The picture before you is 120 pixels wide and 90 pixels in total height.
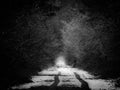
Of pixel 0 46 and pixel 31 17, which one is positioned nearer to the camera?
pixel 0 46

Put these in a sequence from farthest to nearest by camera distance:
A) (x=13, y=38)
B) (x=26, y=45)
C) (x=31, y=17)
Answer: (x=31, y=17)
(x=26, y=45)
(x=13, y=38)

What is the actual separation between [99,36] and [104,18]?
2.11m

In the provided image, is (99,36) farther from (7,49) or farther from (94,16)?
(7,49)

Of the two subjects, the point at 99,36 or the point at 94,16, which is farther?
the point at 94,16

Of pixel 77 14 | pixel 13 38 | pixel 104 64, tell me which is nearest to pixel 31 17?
pixel 13 38

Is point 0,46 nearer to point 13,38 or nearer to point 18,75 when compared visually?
point 13,38

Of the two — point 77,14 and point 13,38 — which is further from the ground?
point 77,14

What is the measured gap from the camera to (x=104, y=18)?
17.3 metres

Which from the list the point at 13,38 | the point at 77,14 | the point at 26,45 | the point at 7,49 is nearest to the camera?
the point at 7,49

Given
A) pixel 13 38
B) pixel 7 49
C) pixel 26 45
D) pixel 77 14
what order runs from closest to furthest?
1. pixel 7 49
2. pixel 13 38
3. pixel 26 45
4. pixel 77 14

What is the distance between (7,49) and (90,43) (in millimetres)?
12848

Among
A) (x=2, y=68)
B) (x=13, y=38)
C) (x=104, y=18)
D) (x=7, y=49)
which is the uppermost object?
(x=104, y=18)

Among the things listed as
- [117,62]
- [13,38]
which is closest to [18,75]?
[13,38]

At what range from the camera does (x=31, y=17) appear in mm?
16875
